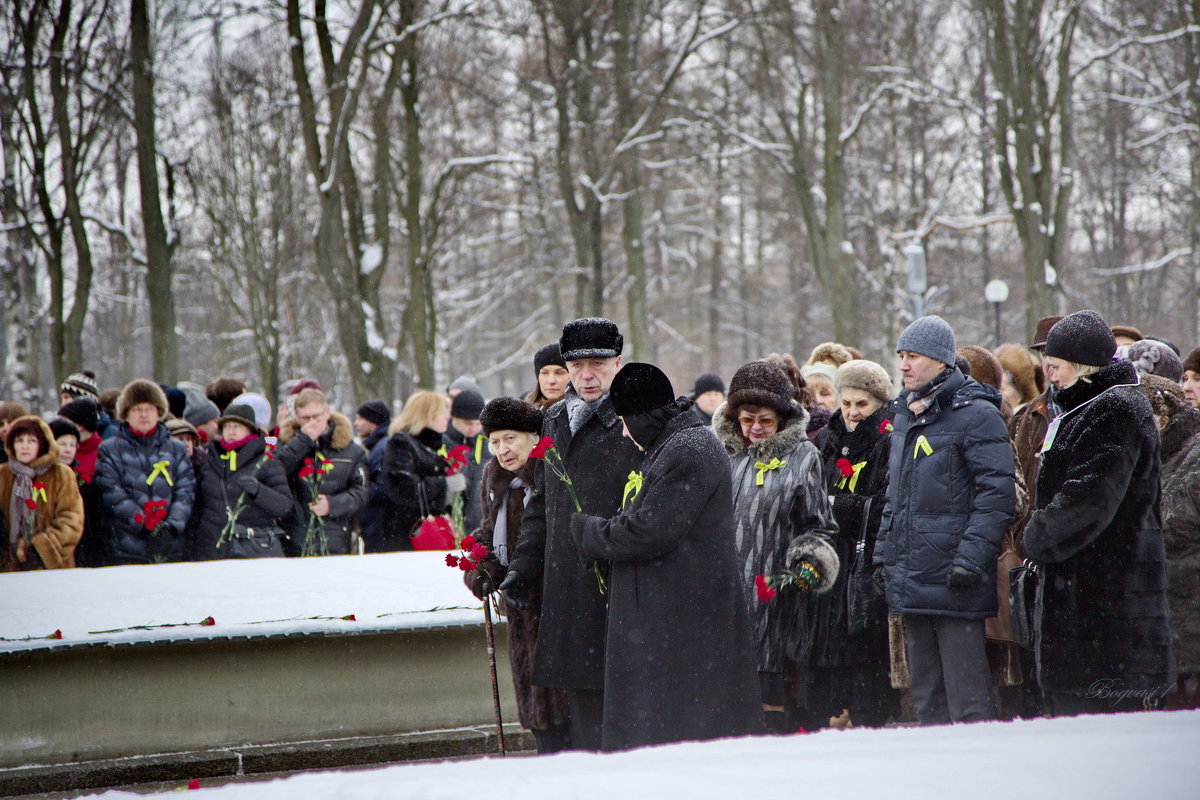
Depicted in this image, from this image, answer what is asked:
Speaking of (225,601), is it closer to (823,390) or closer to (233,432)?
(233,432)

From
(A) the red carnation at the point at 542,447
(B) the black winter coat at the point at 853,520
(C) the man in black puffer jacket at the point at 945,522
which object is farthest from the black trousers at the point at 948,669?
(A) the red carnation at the point at 542,447

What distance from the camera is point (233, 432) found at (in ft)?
24.1

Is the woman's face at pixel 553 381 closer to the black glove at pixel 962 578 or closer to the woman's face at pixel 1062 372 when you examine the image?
the black glove at pixel 962 578

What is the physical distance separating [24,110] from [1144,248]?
28743 mm

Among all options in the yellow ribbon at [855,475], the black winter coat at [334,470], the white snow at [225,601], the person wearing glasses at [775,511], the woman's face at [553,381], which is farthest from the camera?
the black winter coat at [334,470]

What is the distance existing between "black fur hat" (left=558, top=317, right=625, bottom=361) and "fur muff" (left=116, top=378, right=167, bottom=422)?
3.89 m

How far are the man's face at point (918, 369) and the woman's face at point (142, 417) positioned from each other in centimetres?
474

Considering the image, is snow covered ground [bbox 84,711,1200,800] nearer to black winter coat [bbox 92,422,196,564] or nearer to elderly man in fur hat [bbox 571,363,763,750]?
elderly man in fur hat [bbox 571,363,763,750]

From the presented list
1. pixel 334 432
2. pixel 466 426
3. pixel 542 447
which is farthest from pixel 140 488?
pixel 542 447

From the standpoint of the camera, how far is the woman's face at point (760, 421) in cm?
514

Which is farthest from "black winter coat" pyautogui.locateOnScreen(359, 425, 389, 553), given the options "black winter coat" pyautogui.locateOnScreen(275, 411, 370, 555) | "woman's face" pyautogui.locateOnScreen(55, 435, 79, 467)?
"woman's face" pyautogui.locateOnScreen(55, 435, 79, 467)

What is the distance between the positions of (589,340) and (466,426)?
3.61 meters

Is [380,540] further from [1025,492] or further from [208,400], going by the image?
[1025,492]

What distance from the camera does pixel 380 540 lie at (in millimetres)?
8359
